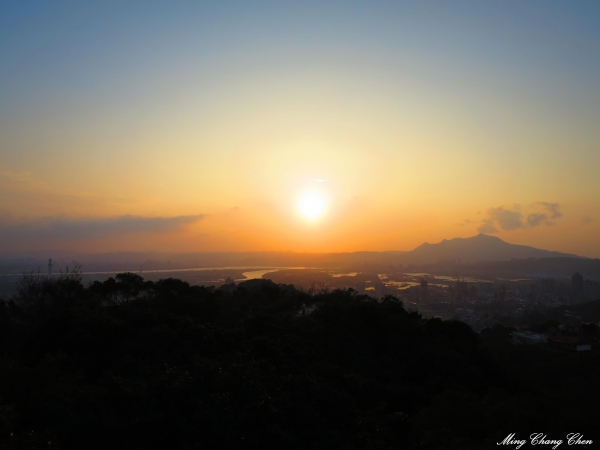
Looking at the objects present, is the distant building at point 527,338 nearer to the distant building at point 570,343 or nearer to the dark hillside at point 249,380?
the distant building at point 570,343

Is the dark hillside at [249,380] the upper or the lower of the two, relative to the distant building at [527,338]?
upper

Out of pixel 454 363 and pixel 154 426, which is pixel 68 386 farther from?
pixel 454 363

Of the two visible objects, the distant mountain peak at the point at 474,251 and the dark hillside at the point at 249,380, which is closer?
the dark hillside at the point at 249,380

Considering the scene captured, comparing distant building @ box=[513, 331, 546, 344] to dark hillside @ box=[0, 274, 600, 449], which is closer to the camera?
dark hillside @ box=[0, 274, 600, 449]
